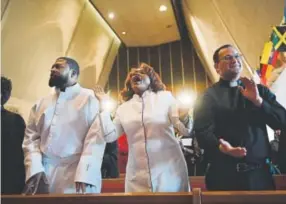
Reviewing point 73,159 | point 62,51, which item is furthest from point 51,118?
point 62,51

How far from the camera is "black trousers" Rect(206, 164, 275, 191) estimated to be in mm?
1572

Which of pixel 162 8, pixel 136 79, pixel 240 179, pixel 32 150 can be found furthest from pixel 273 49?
pixel 162 8

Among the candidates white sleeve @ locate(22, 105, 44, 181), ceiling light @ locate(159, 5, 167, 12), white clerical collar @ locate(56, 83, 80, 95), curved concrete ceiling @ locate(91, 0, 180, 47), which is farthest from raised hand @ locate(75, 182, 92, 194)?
ceiling light @ locate(159, 5, 167, 12)

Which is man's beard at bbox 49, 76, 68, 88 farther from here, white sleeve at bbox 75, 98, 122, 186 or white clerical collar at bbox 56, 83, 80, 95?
white sleeve at bbox 75, 98, 122, 186

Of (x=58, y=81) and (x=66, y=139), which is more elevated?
(x=58, y=81)

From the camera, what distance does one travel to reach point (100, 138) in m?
1.82

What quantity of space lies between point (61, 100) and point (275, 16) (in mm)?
2288

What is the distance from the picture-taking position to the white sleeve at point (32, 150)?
1738mm

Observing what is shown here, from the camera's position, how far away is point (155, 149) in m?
1.94

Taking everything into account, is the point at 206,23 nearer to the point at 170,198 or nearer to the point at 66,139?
the point at 66,139

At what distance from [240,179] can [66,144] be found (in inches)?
33.2

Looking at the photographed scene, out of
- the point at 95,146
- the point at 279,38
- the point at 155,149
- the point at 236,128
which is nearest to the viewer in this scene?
the point at 236,128

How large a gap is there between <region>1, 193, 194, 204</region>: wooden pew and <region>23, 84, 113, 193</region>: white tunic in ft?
1.30

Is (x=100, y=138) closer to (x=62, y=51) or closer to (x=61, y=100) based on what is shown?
(x=61, y=100)
